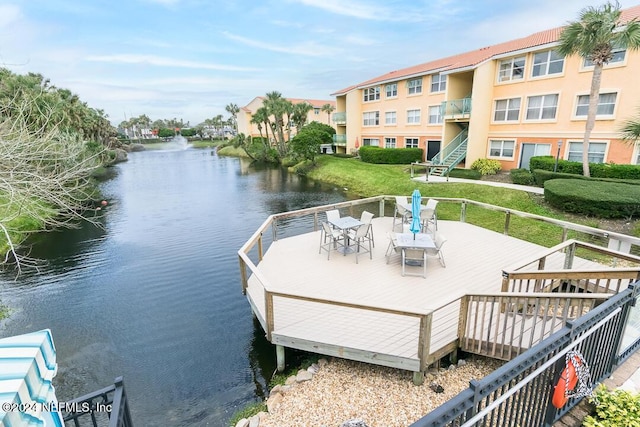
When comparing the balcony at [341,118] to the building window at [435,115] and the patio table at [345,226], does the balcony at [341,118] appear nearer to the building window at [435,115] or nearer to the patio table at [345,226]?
the building window at [435,115]

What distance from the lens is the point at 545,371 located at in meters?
2.78

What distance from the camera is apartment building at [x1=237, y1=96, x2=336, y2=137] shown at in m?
59.0

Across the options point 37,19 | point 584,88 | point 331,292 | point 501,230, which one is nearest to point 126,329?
point 331,292

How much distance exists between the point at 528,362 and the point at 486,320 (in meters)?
3.15

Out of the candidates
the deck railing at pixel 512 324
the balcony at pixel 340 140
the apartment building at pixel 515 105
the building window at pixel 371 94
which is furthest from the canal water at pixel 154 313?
the balcony at pixel 340 140

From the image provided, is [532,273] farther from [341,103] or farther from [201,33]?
[201,33]

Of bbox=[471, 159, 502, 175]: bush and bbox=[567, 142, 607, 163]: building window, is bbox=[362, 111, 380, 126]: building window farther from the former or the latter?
bbox=[567, 142, 607, 163]: building window

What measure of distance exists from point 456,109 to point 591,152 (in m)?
8.48

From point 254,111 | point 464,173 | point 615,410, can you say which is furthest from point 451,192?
point 254,111

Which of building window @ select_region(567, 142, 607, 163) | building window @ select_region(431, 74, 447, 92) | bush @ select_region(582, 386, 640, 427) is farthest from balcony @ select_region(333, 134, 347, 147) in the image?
bush @ select_region(582, 386, 640, 427)

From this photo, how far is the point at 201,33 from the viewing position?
35.9m

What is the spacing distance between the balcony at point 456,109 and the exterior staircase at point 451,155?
1673 millimetres

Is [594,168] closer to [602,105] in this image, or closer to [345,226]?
[602,105]

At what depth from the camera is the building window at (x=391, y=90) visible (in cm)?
2942
